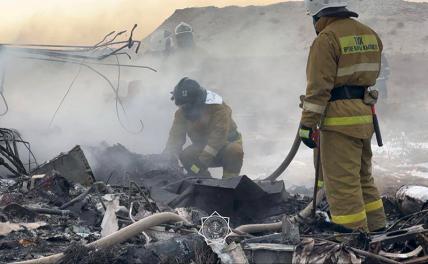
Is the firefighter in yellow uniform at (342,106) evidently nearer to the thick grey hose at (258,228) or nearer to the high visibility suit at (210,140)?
the thick grey hose at (258,228)

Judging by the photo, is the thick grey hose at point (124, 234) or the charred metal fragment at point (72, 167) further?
the charred metal fragment at point (72, 167)

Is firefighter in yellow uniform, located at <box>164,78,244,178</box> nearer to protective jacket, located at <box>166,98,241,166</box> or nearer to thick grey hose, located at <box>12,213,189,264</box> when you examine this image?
protective jacket, located at <box>166,98,241,166</box>

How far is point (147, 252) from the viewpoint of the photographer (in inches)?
134

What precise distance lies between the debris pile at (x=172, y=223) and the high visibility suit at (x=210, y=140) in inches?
23.7

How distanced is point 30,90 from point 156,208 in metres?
7.96

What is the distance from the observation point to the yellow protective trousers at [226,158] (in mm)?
7226

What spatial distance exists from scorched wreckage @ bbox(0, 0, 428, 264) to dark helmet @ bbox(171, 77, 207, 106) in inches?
52.7

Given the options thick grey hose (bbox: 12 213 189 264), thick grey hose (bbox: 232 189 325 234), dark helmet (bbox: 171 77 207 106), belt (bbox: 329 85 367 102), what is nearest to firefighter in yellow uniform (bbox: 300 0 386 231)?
belt (bbox: 329 85 367 102)

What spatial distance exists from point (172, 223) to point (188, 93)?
324 centimetres

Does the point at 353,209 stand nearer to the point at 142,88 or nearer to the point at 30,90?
the point at 142,88

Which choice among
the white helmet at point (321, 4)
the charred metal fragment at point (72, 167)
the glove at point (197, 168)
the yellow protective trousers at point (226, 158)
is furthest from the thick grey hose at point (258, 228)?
the yellow protective trousers at point (226, 158)
